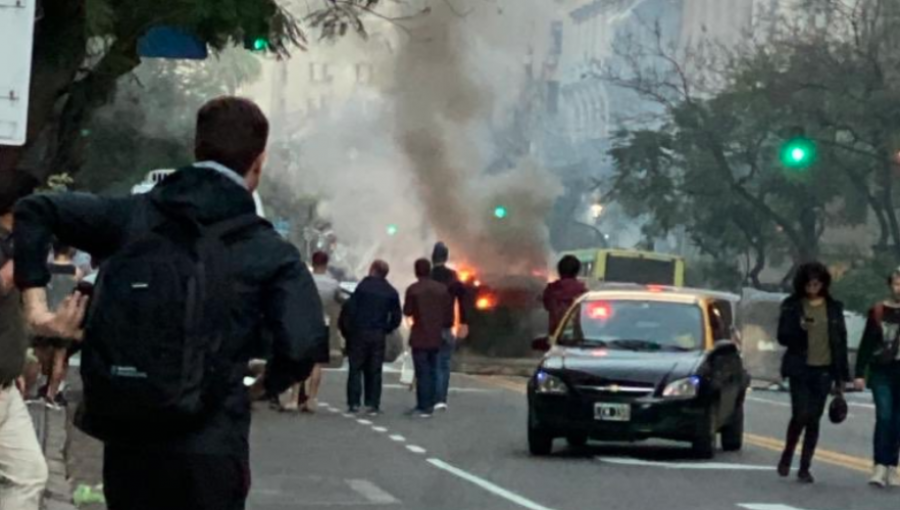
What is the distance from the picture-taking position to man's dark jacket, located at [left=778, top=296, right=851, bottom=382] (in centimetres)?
1761

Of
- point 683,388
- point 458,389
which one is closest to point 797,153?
point 458,389

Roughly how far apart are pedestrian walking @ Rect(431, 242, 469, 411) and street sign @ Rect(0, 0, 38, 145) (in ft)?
60.7

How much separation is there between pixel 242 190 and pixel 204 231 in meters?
0.16

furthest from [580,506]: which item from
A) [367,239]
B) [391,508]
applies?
[367,239]

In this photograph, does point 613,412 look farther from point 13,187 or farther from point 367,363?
point 13,187

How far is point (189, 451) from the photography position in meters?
5.41

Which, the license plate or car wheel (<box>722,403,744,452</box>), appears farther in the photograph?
car wheel (<box>722,403,744,452</box>)

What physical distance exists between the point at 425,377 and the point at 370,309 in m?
0.99

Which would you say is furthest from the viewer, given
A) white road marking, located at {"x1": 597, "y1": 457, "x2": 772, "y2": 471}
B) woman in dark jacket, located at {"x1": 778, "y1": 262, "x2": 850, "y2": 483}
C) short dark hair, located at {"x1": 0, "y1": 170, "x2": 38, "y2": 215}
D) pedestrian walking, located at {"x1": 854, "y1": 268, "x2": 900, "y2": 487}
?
white road marking, located at {"x1": 597, "y1": 457, "x2": 772, "y2": 471}

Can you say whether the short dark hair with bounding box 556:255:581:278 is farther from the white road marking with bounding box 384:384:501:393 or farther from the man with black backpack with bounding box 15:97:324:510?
the man with black backpack with bounding box 15:97:324:510

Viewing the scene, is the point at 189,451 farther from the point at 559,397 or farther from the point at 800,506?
the point at 559,397

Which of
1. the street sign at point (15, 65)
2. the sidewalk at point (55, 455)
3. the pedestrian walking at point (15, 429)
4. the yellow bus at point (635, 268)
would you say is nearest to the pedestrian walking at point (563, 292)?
the sidewalk at point (55, 455)

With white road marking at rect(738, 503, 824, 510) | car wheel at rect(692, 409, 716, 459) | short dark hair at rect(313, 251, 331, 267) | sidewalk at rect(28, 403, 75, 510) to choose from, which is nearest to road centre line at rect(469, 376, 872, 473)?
car wheel at rect(692, 409, 716, 459)

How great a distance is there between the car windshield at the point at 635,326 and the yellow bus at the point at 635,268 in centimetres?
3216
